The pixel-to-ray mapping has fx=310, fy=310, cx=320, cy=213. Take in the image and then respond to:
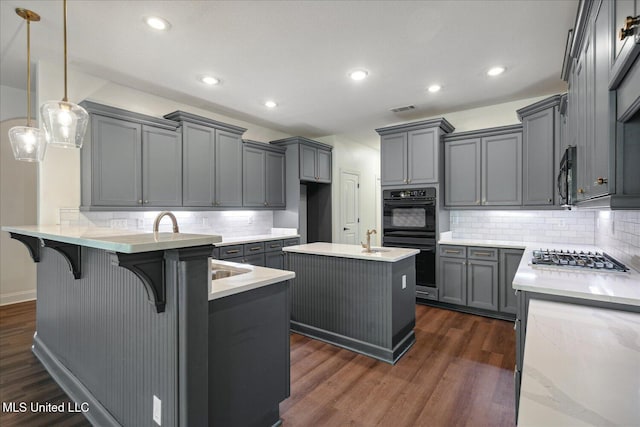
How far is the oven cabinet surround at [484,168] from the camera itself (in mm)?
3957

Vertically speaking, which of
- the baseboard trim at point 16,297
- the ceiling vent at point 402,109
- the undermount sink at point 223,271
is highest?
the ceiling vent at point 402,109

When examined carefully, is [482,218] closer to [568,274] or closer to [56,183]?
[568,274]

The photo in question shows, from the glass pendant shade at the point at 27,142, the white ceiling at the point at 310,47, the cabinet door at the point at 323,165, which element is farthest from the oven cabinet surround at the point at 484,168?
the glass pendant shade at the point at 27,142

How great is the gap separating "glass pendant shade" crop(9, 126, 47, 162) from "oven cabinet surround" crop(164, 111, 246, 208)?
161 centimetres

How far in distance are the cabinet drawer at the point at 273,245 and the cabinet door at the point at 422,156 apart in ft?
7.11

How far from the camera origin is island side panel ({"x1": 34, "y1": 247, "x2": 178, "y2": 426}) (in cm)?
146

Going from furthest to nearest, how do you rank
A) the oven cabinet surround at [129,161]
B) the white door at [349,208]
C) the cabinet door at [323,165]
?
the white door at [349,208], the cabinet door at [323,165], the oven cabinet surround at [129,161]

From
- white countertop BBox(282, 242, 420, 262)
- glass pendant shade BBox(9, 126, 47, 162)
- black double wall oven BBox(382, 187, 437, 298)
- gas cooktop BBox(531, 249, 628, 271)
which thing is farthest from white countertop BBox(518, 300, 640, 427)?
glass pendant shade BBox(9, 126, 47, 162)

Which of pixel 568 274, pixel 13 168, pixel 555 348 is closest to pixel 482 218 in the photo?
pixel 568 274

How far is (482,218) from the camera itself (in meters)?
4.47

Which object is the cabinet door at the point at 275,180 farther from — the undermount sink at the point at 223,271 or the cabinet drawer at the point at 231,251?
the undermount sink at the point at 223,271

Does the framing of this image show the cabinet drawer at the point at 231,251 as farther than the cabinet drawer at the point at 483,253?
Yes

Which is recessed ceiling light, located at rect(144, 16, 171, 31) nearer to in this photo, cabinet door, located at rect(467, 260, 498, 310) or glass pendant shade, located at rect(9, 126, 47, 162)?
glass pendant shade, located at rect(9, 126, 47, 162)

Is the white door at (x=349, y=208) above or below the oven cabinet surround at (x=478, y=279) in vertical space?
above
